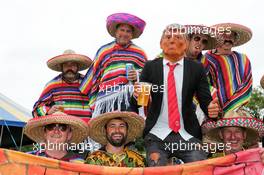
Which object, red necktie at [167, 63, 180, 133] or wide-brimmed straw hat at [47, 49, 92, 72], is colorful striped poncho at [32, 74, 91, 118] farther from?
red necktie at [167, 63, 180, 133]

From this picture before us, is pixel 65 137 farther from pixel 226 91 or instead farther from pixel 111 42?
pixel 226 91

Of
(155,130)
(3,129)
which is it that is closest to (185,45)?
(155,130)

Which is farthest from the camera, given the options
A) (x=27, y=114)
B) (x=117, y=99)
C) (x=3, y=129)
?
(x=27, y=114)

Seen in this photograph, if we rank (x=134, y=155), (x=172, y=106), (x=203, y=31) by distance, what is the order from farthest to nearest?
1. (x=203, y=31)
2. (x=134, y=155)
3. (x=172, y=106)

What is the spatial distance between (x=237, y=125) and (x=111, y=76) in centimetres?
156

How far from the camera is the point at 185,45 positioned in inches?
172

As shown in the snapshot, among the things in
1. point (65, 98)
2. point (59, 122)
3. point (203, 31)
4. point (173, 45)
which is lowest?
point (59, 122)

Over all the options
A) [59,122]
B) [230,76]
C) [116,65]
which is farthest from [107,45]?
[230,76]

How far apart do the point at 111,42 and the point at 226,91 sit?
4.73ft

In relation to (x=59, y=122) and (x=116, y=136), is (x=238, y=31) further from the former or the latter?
(x=59, y=122)

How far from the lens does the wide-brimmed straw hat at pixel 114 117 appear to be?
4.50 meters

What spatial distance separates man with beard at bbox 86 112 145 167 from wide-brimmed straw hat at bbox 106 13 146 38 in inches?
53.8

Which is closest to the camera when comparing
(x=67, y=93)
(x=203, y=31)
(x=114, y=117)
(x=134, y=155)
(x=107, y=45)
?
(x=134, y=155)

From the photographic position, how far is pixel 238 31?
5746 mm
